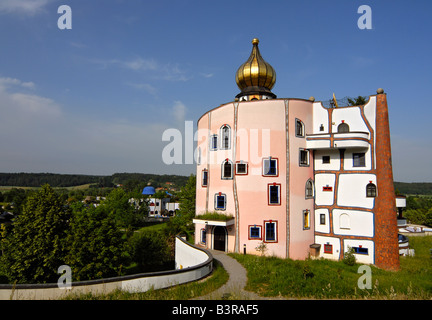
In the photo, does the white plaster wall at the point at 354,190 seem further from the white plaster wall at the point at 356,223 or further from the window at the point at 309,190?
the window at the point at 309,190

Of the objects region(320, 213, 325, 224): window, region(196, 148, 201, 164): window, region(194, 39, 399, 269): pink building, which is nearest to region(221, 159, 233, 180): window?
region(194, 39, 399, 269): pink building

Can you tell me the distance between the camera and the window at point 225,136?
2241cm

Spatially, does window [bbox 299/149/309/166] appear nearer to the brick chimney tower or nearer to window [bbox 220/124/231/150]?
the brick chimney tower

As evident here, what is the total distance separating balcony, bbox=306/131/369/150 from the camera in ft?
68.5

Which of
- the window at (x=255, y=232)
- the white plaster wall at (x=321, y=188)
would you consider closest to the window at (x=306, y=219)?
the white plaster wall at (x=321, y=188)

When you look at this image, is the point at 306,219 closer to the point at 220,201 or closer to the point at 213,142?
the point at 220,201

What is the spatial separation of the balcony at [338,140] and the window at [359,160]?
0.80 metres

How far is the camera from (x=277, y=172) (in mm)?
21203

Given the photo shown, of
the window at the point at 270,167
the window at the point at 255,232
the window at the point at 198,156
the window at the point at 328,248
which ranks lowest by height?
the window at the point at 328,248

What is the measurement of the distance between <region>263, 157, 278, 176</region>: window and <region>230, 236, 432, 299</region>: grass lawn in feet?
21.6

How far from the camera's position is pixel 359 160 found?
21.8 meters

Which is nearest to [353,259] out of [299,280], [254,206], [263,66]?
[254,206]

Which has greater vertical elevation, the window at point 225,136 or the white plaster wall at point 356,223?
the window at point 225,136
